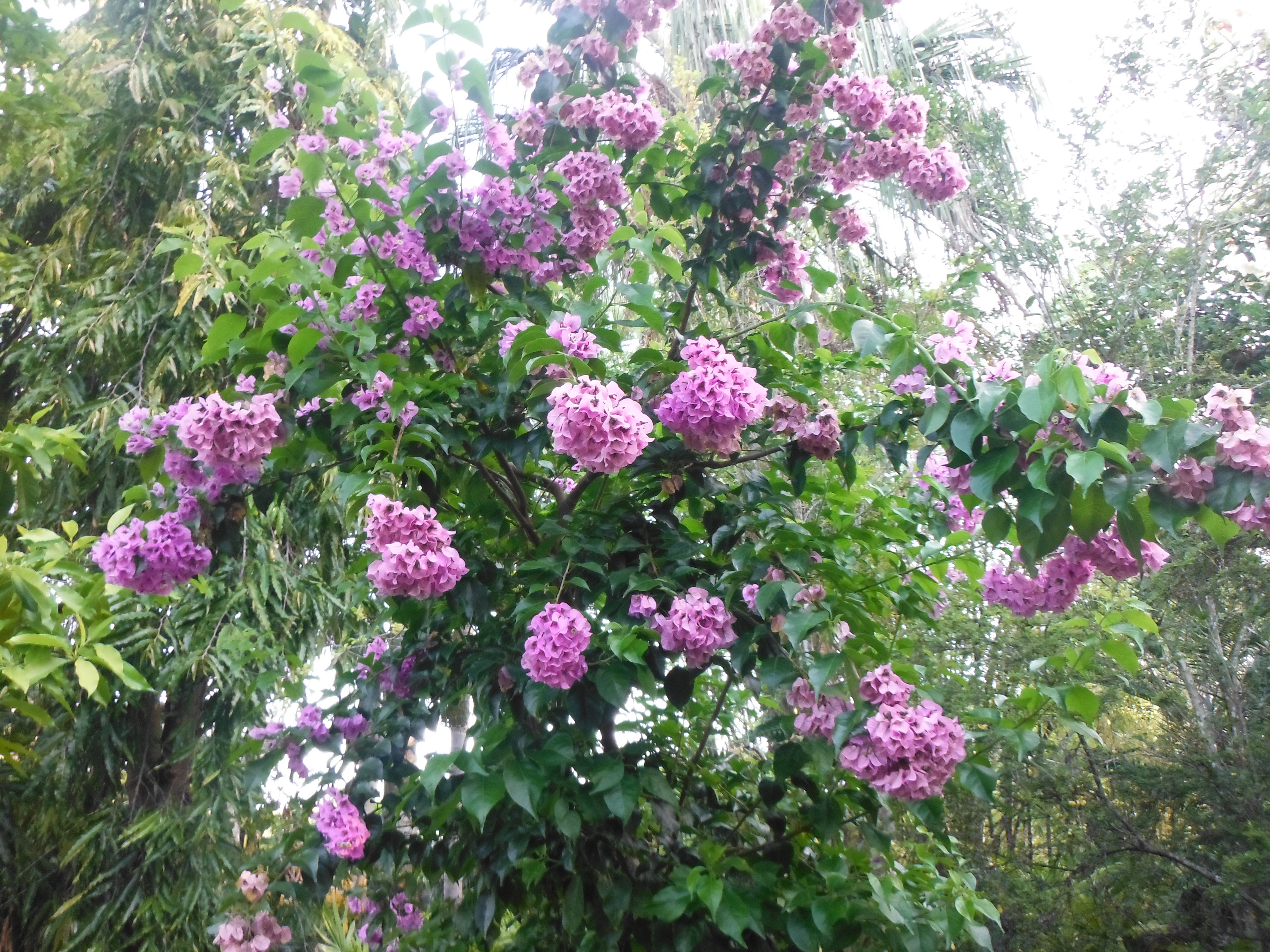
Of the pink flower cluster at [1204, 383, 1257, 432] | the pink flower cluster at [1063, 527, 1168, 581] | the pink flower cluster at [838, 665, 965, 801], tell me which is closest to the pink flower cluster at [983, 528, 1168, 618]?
the pink flower cluster at [1063, 527, 1168, 581]

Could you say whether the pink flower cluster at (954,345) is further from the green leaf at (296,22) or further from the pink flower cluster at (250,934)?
the pink flower cluster at (250,934)

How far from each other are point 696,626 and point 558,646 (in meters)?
0.19

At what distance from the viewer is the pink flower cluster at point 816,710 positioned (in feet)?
3.79

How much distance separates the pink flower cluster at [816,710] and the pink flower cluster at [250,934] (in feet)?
2.95

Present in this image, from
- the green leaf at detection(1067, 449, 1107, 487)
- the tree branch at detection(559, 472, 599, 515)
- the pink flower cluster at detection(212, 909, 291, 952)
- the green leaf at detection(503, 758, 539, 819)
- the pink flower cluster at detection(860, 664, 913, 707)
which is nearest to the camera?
the green leaf at detection(1067, 449, 1107, 487)

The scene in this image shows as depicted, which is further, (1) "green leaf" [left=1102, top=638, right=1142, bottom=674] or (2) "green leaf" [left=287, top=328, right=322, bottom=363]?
(2) "green leaf" [left=287, top=328, right=322, bottom=363]

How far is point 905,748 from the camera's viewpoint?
103 cm

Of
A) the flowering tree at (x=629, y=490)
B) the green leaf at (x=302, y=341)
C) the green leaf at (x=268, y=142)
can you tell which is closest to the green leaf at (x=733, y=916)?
the flowering tree at (x=629, y=490)

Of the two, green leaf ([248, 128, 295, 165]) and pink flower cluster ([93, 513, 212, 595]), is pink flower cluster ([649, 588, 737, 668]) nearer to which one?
pink flower cluster ([93, 513, 212, 595])

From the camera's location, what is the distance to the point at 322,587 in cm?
346

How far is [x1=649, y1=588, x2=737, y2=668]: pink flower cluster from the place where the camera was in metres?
1.16

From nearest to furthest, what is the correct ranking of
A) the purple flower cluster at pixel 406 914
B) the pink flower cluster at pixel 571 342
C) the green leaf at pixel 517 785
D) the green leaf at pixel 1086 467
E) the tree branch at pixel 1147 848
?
the green leaf at pixel 1086 467, the green leaf at pixel 517 785, the pink flower cluster at pixel 571 342, the purple flower cluster at pixel 406 914, the tree branch at pixel 1147 848

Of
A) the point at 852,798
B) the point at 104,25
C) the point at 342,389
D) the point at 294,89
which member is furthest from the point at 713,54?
the point at 104,25

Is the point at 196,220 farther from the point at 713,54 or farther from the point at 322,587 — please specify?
the point at 713,54
